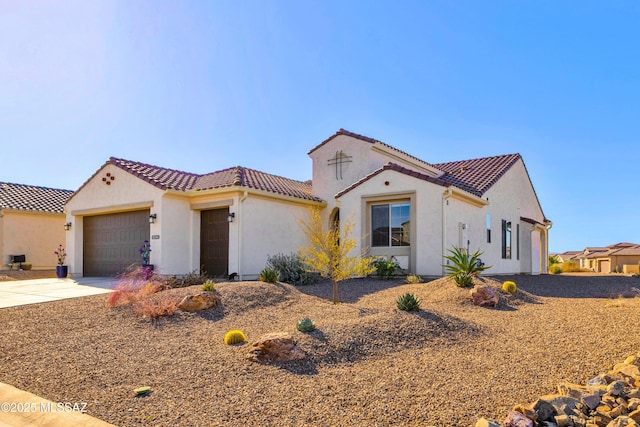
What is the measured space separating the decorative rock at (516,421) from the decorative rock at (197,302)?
6.59 metres

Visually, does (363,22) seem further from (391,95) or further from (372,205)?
(372,205)

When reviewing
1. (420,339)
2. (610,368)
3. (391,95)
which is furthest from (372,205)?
(610,368)

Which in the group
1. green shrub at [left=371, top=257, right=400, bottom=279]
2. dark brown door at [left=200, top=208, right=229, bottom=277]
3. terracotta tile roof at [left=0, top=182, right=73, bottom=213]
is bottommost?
green shrub at [left=371, top=257, right=400, bottom=279]

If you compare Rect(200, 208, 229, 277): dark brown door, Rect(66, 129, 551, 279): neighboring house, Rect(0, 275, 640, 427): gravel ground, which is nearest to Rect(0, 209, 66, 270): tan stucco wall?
Rect(66, 129, 551, 279): neighboring house

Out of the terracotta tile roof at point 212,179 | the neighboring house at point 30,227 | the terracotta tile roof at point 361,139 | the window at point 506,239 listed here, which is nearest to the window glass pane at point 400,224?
the terracotta tile roof at point 361,139

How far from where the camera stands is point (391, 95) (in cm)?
1479

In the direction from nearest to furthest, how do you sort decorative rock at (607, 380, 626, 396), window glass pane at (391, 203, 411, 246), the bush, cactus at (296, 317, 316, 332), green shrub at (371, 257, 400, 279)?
decorative rock at (607, 380, 626, 396) → cactus at (296, 317, 316, 332) → the bush → green shrub at (371, 257, 400, 279) → window glass pane at (391, 203, 411, 246)

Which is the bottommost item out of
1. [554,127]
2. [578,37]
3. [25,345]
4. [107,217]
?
[25,345]

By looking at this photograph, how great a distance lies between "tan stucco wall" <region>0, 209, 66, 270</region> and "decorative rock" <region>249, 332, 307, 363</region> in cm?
2163

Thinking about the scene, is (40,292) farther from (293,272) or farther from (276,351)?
(276,351)

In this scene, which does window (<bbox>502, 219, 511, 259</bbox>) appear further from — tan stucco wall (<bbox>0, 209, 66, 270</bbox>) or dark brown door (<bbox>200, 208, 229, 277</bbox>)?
tan stucco wall (<bbox>0, 209, 66, 270</bbox>)

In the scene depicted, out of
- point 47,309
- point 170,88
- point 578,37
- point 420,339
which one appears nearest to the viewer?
point 420,339

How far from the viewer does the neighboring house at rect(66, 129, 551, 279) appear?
16.0 meters

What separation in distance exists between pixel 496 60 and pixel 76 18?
38.3ft
